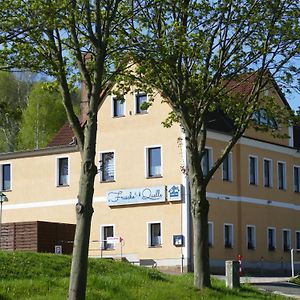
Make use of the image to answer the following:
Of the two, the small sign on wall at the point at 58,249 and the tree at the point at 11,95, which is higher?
the tree at the point at 11,95

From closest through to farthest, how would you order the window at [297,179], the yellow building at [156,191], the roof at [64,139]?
the yellow building at [156,191] < the roof at [64,139] < the window at [297,179]

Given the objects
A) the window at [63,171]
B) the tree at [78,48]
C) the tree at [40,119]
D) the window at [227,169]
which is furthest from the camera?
the tree at [40,119]

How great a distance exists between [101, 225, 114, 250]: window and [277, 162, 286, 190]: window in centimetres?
1204

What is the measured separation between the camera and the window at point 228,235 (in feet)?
155

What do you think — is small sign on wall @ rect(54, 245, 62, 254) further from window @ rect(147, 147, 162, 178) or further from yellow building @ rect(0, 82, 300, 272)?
window @ rect(147, 147, 162, 178)

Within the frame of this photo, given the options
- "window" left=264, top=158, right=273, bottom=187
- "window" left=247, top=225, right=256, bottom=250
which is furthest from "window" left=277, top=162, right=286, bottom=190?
"window" left=247, top=225, right=256, bottom=250

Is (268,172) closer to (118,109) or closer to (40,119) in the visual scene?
(118,109)

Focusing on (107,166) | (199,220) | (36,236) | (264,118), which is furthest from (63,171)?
(199,220)

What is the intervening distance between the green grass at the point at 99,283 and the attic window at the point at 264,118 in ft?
15.8

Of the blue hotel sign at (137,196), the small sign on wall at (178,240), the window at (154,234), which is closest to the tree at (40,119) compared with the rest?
the blue hotel sign at (137,196)

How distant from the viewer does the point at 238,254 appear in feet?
157

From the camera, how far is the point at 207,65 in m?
22.2

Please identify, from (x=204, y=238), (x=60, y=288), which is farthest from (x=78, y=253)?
(x=204, y=238)

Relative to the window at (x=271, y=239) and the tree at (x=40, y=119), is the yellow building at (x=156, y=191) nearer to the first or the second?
the window at (x=271, y=239)
